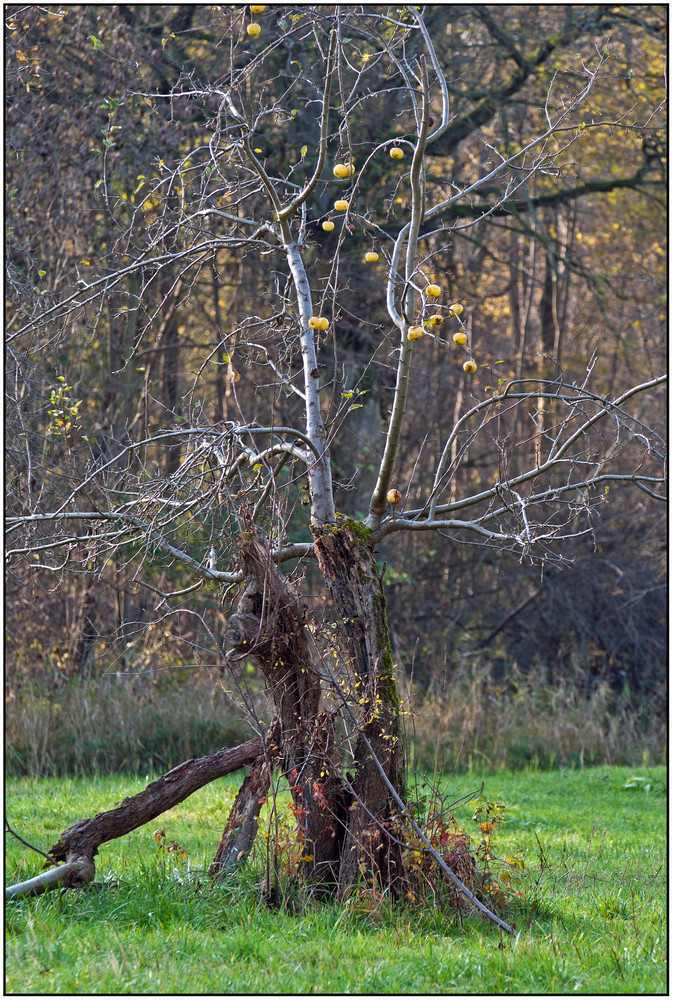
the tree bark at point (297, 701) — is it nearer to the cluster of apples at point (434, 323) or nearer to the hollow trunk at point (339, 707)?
the hollow trunk at point (339, 707)

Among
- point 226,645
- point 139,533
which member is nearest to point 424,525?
point 226,645

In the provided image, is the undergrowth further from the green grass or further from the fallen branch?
the fallen branch

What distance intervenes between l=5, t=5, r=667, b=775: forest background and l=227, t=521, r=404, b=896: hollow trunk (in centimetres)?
254

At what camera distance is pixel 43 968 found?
10.9ft

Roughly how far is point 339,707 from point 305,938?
975 mm

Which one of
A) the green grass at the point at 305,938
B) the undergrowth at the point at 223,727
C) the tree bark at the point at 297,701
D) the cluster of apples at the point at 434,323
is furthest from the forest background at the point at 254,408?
the cluster of apples at the point at 434,323

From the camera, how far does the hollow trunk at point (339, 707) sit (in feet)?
13.4

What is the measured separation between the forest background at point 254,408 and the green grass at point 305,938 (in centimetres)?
277

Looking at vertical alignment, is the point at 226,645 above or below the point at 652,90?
below

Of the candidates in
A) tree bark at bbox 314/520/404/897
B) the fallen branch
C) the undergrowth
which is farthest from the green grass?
the undergrowth

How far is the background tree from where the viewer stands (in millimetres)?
4172

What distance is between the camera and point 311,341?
4.50 metres

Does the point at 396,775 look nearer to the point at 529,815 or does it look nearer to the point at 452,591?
the point at 529,815

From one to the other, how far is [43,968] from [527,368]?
12.0 m
